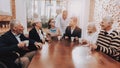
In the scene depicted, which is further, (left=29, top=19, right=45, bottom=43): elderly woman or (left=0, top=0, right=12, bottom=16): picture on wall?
(left=0, top=0, right=12, bottom=16): picture on wall

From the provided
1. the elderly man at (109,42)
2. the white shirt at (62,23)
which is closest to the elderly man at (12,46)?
the elderly man at (109,42)

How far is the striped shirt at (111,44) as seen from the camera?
93.0 inches

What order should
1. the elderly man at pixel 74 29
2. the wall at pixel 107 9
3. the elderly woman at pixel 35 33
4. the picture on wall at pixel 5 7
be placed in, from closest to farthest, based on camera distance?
the elderly woman at pixel 35 33
the elderly man at pixel 74 29
the wall at pixel 107 9
the picture on wall at pixel 5 7

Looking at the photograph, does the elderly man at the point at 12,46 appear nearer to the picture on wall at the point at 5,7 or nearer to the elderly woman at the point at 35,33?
the elderly woman at the point at 35,33

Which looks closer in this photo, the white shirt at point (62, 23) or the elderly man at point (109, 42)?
the elderly man at point (109, 42)

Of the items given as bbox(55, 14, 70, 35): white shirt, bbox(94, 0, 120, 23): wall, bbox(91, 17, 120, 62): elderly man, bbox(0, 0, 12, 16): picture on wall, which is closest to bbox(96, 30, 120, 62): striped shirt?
bbox(91, 17, 120, 62): elderly man

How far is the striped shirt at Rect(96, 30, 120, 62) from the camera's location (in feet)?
7.75

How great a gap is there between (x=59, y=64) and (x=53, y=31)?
256cm

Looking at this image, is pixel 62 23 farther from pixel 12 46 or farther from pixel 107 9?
pixel 12 46

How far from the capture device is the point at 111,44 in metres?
2.45

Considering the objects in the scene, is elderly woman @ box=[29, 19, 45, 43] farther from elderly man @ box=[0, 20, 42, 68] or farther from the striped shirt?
the striped shirt

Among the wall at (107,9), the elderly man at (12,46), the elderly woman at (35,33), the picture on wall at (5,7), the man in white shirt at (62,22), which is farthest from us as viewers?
the man in white shirt at (62,22)

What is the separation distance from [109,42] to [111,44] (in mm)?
47

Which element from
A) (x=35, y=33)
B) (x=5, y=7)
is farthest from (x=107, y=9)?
(x=5, y=7)
